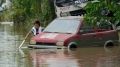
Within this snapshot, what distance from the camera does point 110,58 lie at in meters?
17.2

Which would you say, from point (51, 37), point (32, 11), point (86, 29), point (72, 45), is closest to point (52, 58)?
point (51, 37)

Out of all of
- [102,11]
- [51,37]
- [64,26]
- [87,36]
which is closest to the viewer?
[102,11]

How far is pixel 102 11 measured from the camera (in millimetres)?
15266

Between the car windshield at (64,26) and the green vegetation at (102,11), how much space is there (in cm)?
549

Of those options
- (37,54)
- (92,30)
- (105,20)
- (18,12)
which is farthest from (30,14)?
(105,20)

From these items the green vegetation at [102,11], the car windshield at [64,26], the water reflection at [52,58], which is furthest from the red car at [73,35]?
the green vegetation at [102,11]

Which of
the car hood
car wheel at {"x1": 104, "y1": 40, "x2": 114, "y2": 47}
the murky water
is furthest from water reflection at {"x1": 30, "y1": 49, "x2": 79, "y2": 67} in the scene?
car wheel at {"x1": 104, "y1": 40, "x2": 114, "y2": 47}

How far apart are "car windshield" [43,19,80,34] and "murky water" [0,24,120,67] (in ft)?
3.38

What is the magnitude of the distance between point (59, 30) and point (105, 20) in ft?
19.2

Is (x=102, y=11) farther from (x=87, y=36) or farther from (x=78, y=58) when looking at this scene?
(x=87, y=36)

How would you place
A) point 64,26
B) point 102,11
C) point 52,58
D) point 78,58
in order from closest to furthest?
point 102,11 → point 52,58 → point 78,58 → point 64,26

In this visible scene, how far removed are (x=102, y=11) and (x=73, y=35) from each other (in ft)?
17.8

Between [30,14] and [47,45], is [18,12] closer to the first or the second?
[30,14]

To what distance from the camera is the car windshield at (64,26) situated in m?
21.1
